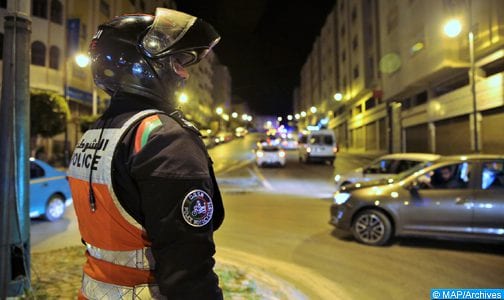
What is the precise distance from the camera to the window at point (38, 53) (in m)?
25.5

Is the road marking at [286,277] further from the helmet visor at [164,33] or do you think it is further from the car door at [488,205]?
the helmet visor at [164,33]

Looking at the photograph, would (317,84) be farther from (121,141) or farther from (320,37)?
(121,141)

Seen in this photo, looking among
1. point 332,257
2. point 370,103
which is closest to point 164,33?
point 332,257

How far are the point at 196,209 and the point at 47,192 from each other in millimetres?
8849

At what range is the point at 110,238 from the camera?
1.50 metres

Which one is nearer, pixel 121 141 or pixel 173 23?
pixel 121 141

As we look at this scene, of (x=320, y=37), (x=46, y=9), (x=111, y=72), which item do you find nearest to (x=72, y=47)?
(x=46, y=9)

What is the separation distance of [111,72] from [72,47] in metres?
29.7

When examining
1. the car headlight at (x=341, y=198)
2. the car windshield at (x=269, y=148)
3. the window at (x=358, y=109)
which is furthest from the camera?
the window at (x=358, y=109)

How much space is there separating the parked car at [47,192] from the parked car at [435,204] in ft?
21.2

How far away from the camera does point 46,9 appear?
2578 cm

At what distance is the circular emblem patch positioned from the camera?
4.40ft

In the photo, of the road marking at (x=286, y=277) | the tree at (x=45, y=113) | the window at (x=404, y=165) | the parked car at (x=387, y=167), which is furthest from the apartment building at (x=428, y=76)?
the tree at (x=45, y=113)

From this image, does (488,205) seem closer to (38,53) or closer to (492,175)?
(492,175)
